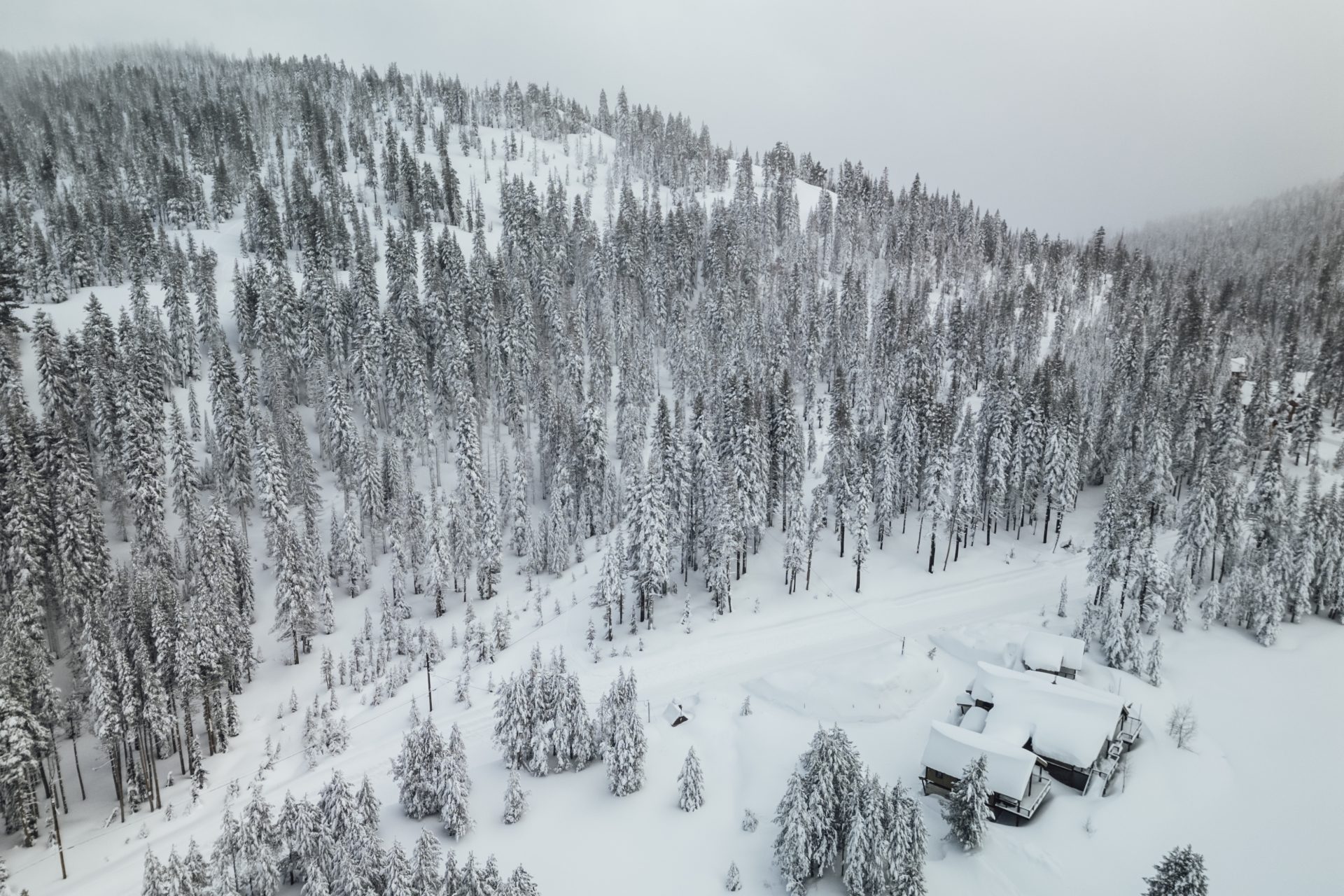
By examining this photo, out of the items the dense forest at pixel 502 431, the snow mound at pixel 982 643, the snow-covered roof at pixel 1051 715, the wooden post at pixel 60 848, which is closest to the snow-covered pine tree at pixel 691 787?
the dense forest at pixel 502 431

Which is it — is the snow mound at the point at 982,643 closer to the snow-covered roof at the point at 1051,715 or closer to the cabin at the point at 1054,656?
the cabin at the point at 1054,656

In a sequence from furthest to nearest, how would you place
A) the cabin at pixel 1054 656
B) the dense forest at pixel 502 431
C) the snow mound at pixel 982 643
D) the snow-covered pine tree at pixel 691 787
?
the snow mound at pixel 982 643
the dense forest at pixel 502 431
the cabin at pixel 1054 656
the snow-covered pine tree at pixel 691 787

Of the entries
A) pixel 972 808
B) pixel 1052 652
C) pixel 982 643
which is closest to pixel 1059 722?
pixel 1052 652

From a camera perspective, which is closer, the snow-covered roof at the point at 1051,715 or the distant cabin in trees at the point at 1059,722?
the distant cabin in trees at the point at 1059,722

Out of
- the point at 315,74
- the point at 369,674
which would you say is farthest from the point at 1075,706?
the point at 315,74

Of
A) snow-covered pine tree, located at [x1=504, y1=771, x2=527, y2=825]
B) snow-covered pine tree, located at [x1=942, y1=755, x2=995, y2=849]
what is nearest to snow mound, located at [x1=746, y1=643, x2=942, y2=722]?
snow-covered pine tree, located at [x1=942, y1=755, x2=995, y2=849]

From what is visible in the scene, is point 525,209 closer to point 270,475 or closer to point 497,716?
point 270,475

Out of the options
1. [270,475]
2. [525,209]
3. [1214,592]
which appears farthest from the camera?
[525,209]

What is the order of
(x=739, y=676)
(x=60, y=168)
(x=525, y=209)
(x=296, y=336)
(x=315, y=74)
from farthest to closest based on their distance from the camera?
(x=315, y=74), (x=60, y=168), (x=525, y=209), (x=296, y=336), (x=739, y=676)
